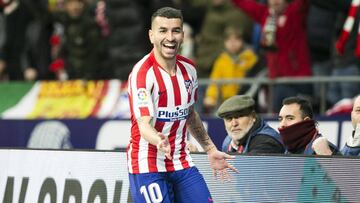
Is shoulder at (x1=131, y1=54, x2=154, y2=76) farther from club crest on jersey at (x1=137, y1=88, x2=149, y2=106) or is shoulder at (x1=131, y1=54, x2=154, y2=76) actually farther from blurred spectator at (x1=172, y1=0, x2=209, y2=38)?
blurred spectator at (x1=172, y1=0, x2=209, y2=38)

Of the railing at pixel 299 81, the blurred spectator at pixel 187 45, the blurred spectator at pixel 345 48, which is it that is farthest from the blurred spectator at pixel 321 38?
the blurred spectator at pixel 187 45

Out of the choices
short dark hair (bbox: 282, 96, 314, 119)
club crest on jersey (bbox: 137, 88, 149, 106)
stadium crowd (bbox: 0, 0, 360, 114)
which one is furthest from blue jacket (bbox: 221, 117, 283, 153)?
stadium crowd (bbox: 0, 0, 360, 114)

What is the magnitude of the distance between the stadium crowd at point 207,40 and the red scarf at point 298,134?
270 cm

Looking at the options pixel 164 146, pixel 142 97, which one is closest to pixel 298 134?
pixel 142 97

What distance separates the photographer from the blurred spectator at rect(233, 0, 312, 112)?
14.3 m

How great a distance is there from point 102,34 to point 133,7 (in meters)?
1.02

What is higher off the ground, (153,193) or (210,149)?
(210,149)

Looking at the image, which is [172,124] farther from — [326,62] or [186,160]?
[326,62]

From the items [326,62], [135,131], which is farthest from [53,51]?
[135,131]

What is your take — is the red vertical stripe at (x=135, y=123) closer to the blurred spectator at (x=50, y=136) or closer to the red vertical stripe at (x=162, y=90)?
the red vertical stripe at (x=162, y=90)

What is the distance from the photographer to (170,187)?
26.6ft

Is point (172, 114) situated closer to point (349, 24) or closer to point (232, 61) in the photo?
point (349, 24)

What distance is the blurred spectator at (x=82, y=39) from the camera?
1691 cm

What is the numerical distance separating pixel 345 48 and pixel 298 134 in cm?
364
